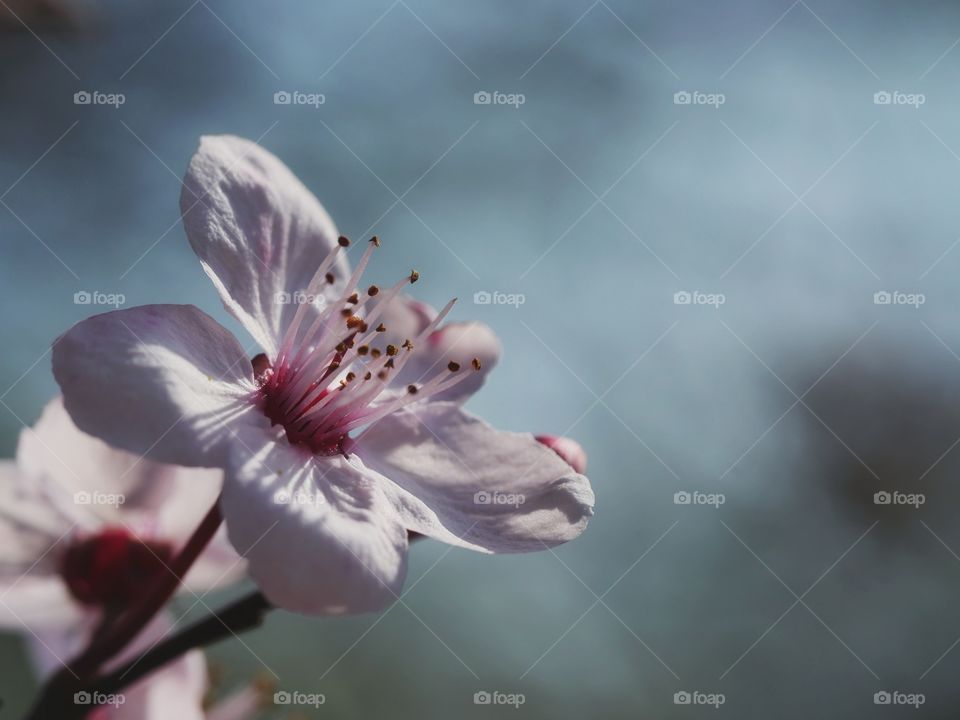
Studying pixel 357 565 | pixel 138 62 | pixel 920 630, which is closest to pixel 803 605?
pixel 920 630

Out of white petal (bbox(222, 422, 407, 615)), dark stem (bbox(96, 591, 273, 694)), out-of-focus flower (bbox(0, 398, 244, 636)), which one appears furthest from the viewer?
out-of-focus flower (bbox(0, 398, 244, 636))

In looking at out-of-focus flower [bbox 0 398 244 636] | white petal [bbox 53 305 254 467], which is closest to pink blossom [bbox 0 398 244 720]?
out-of-focus flower [bbox 0 398 244 636]

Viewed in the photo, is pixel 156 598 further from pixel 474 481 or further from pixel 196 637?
pixel 474 481

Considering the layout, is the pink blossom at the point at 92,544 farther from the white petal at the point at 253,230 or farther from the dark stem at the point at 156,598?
the white petal at the point at 253,230

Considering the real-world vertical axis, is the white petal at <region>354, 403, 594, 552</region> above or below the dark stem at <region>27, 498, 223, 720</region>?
above

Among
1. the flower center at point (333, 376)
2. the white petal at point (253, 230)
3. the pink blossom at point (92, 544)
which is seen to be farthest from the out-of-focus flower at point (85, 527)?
the white petal at point (253, 230)

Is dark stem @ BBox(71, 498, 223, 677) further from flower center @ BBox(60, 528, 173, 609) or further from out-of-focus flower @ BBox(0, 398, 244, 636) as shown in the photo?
flower center @ BBox(60, 528, 173, 609)
